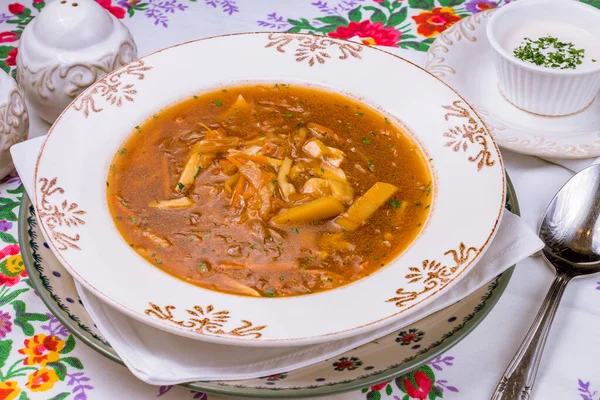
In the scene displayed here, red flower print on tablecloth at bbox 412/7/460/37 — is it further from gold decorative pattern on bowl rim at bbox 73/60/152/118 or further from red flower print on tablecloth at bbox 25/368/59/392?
red flower print on tablecloth at bbox 25/368/59/392

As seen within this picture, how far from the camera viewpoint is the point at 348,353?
2494 millimetres

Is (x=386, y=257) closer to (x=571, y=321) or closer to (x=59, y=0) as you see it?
(x=571, y=321)

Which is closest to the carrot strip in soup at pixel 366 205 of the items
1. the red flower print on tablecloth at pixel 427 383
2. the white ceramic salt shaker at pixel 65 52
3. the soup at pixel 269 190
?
the soup at pixel 269 190

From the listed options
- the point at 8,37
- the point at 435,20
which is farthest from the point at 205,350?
the point at 435,20

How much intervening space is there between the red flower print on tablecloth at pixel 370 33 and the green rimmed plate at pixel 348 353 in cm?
220

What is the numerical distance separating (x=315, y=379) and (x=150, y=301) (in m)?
0.62

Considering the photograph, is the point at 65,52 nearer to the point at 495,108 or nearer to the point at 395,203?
the point at 395,203

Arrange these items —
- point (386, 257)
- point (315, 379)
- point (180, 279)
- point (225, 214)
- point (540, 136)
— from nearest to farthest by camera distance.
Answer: point (315, 379) < point (180, 279) < point (386, 257) < point (225, 214) < point (540, 136)

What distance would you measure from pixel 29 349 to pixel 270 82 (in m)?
1.67

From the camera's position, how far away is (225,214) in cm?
294

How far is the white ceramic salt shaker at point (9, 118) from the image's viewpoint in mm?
3389

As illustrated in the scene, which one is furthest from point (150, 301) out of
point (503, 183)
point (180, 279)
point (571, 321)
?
point (571, 321)

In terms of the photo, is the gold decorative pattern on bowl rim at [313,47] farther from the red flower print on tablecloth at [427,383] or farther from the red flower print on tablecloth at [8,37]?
the red flower print on tablecloth at [8,37]

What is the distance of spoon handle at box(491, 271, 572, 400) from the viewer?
2516 millimetres
